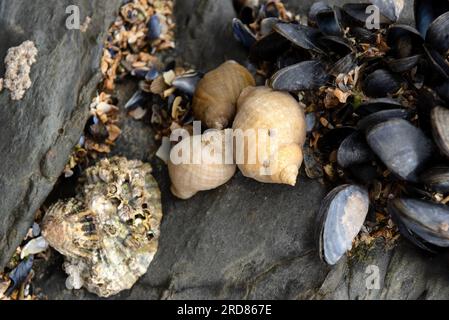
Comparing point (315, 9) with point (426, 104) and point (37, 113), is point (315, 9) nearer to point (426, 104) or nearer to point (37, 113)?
point (426, 104)

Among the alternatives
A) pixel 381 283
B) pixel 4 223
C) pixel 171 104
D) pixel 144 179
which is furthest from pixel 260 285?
pixel 4 223

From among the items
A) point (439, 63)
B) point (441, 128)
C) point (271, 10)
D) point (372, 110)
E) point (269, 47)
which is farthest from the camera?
point (271, 10)

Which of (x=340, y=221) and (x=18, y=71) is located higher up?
(x=18, y=71)

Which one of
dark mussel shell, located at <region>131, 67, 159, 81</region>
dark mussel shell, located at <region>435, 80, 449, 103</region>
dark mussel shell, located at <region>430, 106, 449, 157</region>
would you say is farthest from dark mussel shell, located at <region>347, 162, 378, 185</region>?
dark mussel shell, located at <region>131, 67, 159, 81</region>

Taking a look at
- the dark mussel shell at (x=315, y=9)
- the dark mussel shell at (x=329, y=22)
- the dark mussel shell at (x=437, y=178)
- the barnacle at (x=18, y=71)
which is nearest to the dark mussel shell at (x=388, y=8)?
the dark mussel shell at (x=329, y=22)

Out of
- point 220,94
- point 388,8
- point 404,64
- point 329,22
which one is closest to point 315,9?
point 329,22

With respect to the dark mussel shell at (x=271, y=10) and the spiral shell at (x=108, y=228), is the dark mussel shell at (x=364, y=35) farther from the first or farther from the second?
the spiral shell at (x=108, y=228)

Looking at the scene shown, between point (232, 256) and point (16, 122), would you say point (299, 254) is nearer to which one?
point (232, 256)

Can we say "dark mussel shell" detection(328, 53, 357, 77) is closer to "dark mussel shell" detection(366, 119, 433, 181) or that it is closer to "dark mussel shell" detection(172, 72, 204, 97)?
"dark mussel shell" detection(366, 119, 433, 181)
